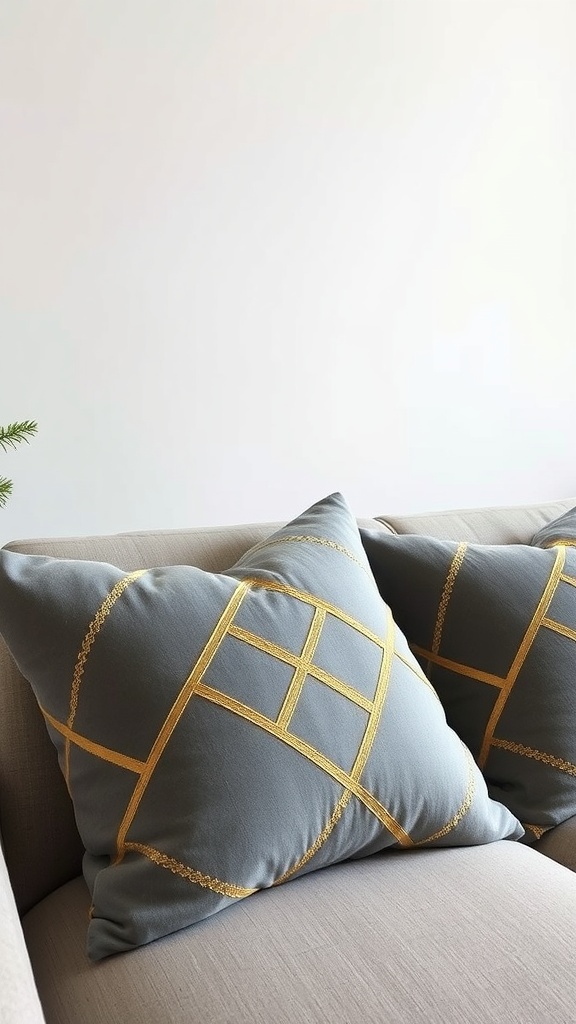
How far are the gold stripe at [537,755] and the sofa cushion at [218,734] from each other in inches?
4.8

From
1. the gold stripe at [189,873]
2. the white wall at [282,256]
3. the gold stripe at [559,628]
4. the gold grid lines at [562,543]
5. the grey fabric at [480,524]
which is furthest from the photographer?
the white wall at [282,256]

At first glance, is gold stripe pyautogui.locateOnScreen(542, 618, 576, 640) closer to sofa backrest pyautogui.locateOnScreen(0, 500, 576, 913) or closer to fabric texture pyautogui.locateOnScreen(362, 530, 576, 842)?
fabric texture pyautogui.locateOnScreen(362, 530, 576, 842)

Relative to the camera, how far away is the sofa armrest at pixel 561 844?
3.58 feet

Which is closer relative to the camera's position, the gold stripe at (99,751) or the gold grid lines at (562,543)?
the gold stripe at (99,751)

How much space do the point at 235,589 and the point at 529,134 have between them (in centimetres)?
183

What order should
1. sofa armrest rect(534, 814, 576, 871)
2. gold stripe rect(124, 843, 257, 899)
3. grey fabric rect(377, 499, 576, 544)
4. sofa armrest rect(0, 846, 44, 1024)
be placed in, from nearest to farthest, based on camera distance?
sofa armrest rect(0, 846, 44, 1024), gold stripe rect(124, 843, 257, 899), sofa armrest rect(534, 814, 576, 871), grey fabric rect(377, 499, 576, 544)

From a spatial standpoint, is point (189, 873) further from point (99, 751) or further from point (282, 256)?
point (282, 256)

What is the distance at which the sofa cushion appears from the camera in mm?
875

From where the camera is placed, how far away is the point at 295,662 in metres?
0.97

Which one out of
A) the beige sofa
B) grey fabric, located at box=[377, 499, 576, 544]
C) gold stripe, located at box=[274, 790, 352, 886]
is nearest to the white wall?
grey fabric, located at box=[377, 499, 576, 544]

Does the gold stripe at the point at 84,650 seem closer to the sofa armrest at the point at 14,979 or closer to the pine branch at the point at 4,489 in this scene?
the sofa armrest at the point at 14,979

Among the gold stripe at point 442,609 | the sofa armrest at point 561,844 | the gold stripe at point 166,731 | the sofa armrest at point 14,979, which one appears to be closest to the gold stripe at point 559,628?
the gold stripe at point 442,609

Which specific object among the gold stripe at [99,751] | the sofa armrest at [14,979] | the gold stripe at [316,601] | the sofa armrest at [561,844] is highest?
the gold stripe at [316,601]

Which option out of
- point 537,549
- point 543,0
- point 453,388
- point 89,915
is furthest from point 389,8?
point 89,915
